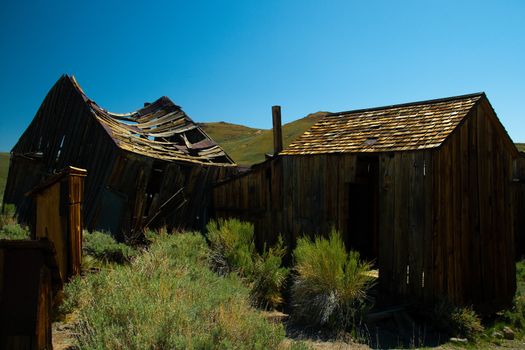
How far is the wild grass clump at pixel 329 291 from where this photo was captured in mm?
6906

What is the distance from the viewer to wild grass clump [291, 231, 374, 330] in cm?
691

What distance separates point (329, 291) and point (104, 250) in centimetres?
437

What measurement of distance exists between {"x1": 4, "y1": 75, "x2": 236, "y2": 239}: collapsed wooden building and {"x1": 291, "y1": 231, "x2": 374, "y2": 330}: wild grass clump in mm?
5594

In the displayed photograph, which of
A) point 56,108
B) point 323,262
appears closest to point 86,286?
point 323,262

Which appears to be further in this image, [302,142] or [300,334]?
[302,142]

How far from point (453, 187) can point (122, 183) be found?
7.76m

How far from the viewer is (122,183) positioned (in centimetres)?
1132

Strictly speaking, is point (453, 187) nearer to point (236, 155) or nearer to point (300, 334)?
point (300, 334)

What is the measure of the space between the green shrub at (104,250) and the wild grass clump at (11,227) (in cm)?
179

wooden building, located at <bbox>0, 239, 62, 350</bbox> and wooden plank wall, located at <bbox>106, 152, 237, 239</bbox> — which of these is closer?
wooden building, located at <bbox>0, 239, 62, 350</bbox>

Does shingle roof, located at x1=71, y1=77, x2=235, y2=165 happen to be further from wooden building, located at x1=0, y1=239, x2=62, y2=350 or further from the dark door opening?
wooden building, located at x1=0, y1=239, x2=62, y2=350

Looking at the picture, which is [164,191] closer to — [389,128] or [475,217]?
[389,128]

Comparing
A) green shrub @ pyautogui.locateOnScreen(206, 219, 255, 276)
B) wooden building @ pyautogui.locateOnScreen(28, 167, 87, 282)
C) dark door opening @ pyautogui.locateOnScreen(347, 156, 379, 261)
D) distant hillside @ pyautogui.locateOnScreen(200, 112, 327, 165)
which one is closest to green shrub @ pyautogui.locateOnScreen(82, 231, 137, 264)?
green shrub @ pyautogui.locateOnScreen(206, 219, 255, 276)

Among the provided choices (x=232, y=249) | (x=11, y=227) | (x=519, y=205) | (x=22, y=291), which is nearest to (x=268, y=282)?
(x=232, y=249)
